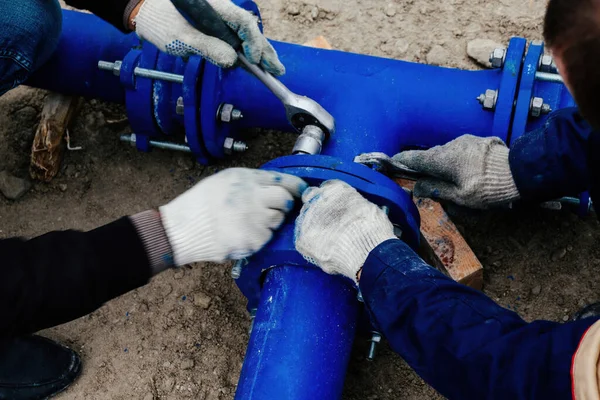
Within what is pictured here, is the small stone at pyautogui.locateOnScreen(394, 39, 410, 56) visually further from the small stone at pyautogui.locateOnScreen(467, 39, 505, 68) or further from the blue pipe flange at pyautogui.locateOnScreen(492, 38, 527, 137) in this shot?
the blue pipe flange at pyautogui.locateOnScreen(492, 38, 527, 137)

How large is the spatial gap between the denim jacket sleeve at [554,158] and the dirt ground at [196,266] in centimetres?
29

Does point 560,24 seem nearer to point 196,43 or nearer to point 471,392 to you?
point 471,392

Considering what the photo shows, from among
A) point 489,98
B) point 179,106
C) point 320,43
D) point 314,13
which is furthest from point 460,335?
point 314,13

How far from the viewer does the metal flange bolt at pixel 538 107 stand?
1.80 metres

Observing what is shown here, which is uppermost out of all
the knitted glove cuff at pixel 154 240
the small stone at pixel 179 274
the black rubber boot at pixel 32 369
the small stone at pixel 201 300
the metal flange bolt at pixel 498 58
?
the metal flange bolt at pixel 498 58

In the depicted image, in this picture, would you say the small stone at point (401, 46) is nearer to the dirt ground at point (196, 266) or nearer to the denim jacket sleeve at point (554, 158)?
the dirt ground at point (196, 266)

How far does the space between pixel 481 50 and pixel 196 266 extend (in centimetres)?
133

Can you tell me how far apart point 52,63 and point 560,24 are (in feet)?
5.25

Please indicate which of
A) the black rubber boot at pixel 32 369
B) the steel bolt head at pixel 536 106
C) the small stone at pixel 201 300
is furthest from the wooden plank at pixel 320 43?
the black rubber boot at pixel 32 369

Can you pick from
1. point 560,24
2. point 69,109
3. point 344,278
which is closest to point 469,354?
point 344,278

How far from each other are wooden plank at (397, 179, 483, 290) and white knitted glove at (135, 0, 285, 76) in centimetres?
63

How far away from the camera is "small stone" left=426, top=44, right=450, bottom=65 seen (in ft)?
8.36

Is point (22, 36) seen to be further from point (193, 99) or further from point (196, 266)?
point (196, 266)

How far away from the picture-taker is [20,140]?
241 cm
